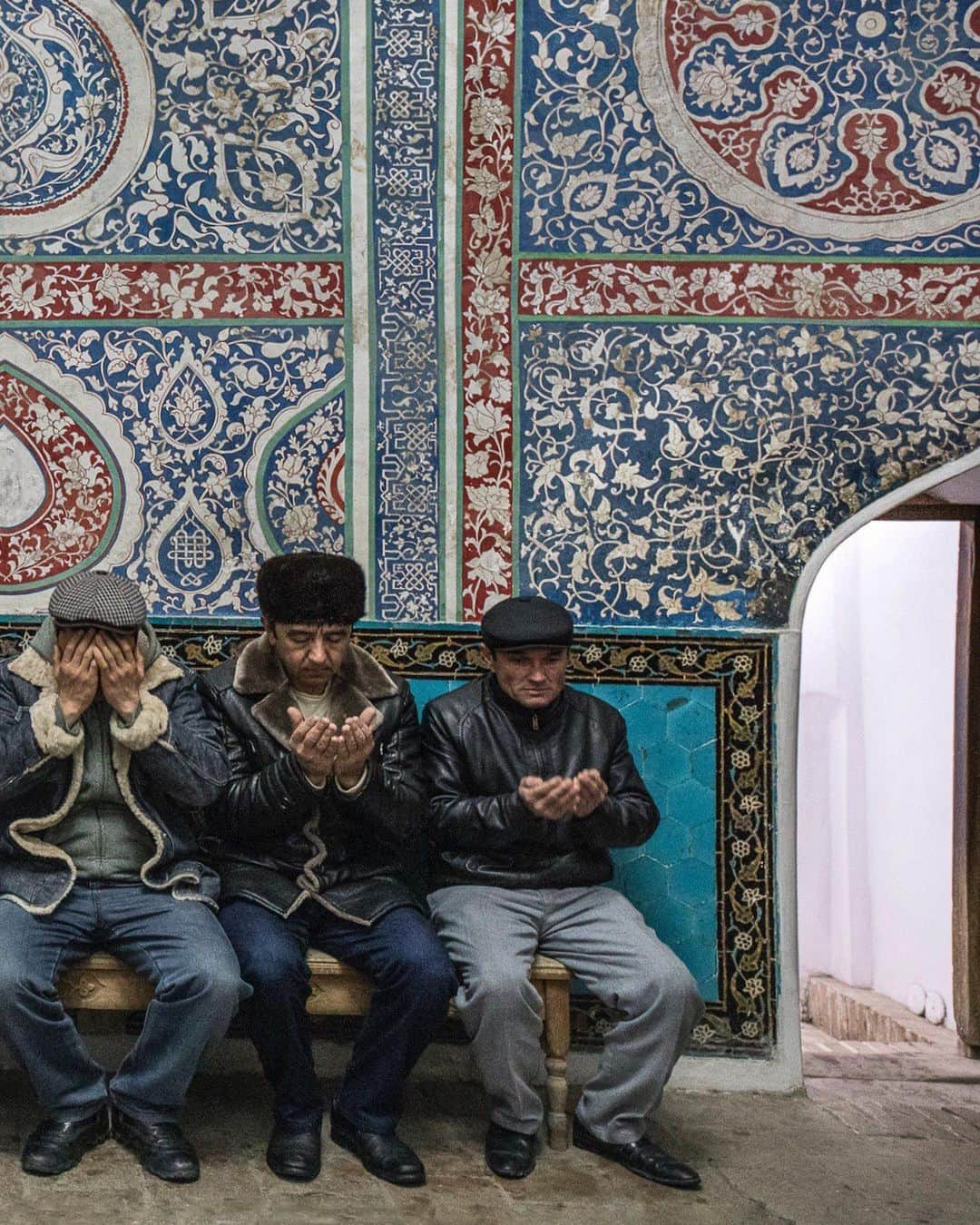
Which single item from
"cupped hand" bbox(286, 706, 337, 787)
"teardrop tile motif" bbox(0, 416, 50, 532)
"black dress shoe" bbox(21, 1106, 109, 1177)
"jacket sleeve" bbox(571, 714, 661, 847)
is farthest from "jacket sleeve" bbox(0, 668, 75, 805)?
"jacket sleeve" bbox(571, 714, 661, 847)

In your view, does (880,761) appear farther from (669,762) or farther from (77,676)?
(77,676)

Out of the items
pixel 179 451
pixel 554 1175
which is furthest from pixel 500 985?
pixel 179 451

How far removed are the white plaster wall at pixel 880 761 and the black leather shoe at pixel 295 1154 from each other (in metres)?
4.54

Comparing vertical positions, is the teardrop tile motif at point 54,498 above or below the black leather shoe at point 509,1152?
above

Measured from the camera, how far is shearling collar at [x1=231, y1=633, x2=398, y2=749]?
3.84 m

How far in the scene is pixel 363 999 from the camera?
12.1ft

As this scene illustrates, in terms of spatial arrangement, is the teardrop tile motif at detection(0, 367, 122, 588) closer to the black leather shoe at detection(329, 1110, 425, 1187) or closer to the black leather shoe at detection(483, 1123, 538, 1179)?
the black leather shoe at detection(329, 1110, 425, 1187)

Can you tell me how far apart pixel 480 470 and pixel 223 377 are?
0.92m

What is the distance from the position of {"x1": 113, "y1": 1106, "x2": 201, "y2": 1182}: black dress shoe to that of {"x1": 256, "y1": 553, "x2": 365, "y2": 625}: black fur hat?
4.62 ft

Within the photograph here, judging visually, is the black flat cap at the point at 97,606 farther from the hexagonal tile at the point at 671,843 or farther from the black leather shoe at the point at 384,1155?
the hexagonal tile at the point at 671,843

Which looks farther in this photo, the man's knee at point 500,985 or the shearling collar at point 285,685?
the shearling collar at point 285,685

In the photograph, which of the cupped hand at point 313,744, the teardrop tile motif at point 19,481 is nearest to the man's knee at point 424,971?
the cupped hand at point 313,744

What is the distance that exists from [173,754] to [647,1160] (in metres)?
1.69

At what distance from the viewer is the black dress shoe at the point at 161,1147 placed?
134 inches
